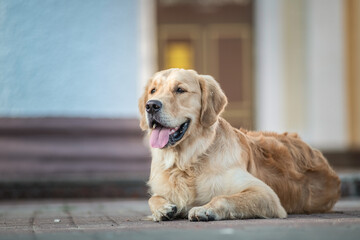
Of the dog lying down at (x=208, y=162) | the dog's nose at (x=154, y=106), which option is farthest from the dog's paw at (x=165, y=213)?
the dog's nose at (x=154, y=106)

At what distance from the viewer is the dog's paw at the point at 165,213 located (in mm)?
4578

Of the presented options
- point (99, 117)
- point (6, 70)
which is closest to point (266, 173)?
point (99, 117)

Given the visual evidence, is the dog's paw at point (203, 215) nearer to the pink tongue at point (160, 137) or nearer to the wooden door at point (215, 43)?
the pink tongue at point (160, 137)

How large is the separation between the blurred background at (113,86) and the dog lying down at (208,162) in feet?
9.68

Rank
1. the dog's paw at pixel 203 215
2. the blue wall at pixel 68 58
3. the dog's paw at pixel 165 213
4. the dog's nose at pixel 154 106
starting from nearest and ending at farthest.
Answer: the dog's paw at pixel 203 215 < the dog's paw at pixel 165 213 < the dog's nose at pixel 154 106 < the blue wall at pixel 68 58

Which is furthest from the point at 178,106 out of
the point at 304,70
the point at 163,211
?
the point at 304,70

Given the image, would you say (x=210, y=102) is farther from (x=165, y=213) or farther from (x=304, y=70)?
(x=304, y=70)

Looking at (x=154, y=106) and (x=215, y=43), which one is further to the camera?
(x=215, y=43)

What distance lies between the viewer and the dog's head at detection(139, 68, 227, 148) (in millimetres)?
4797

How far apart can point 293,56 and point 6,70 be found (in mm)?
5399

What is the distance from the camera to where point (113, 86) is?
31.3 feet

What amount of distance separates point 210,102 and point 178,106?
0.91 ft

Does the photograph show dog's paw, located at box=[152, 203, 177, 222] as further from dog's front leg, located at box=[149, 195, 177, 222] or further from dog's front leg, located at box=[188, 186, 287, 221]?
dog's front leg, located at box=[188, 186, 287, 221]

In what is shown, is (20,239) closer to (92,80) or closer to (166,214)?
(166,214)
